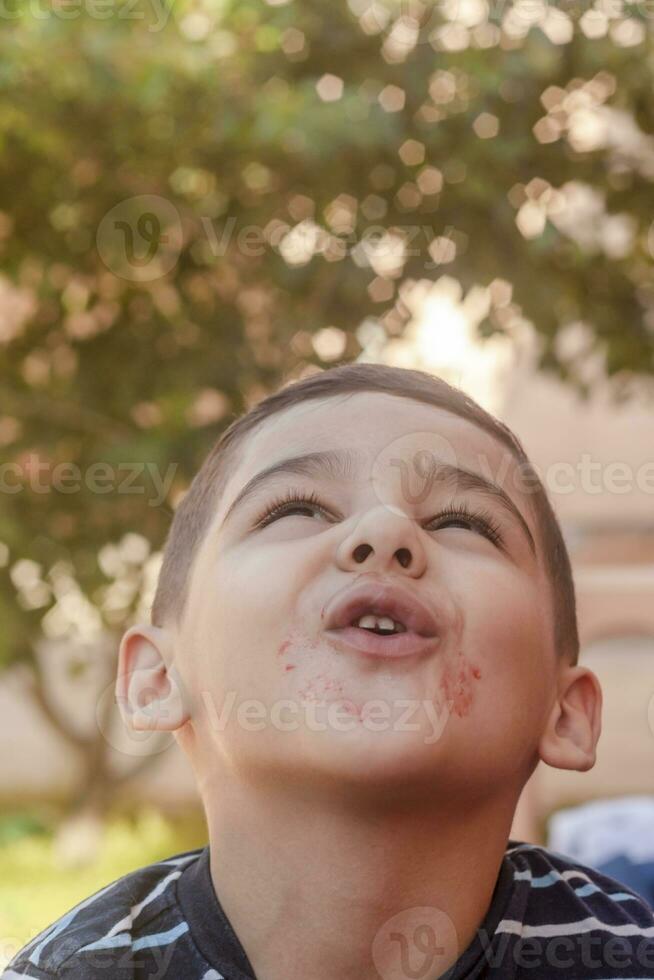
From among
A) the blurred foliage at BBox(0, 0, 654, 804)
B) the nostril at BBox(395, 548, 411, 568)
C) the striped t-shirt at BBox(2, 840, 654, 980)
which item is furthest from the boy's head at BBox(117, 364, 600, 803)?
the blurred foliage at BBox(0, 0, 654, 804)

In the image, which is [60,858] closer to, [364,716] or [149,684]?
[149,684]

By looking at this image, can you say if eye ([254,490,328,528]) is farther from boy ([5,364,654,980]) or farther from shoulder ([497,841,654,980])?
shoulder ([497,841,654,980])

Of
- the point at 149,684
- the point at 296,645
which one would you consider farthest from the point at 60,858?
the point at 296,645

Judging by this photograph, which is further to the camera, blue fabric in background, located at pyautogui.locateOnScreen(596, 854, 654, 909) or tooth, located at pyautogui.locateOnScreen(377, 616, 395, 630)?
blue fabric in background, located at pyautogui.locateOnScreen(596, 854, 654, 909)

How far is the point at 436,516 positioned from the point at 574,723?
0.89 feet

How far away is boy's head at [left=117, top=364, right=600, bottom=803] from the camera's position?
3.12 ft

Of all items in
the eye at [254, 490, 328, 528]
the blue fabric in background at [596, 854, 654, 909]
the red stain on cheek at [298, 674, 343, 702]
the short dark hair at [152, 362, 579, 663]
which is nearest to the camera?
the red stain on cheek at [298, 674, 343, 702]

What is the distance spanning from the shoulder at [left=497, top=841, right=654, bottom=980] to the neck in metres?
0.10

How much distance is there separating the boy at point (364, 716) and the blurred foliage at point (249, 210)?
1.32m

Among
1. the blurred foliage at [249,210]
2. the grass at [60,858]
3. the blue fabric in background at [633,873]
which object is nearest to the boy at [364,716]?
the blue fabric in background at [633,873]

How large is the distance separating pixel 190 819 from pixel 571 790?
190cm

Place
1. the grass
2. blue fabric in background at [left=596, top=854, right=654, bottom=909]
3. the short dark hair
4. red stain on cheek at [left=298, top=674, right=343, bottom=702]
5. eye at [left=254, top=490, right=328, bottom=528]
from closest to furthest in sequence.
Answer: red stain on cheek at [left=298, top=674, right=343, bottom=702]
eye at [left=254, top=490, right=328, bottom=528]
the short dark hair
blue fabric in background at [left=596, top=854, right=654, bottom=909]
the grass

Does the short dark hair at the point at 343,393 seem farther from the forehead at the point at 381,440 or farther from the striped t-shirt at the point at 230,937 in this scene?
the striped t-shirt at the point at 230,937

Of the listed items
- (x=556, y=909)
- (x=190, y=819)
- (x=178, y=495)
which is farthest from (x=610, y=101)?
(x=190, y=819)
